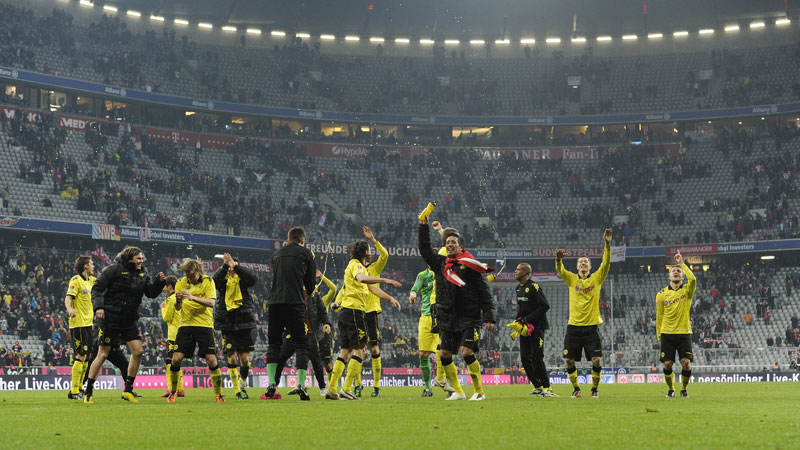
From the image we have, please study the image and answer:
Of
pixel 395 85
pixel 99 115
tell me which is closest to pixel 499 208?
pixel 395 85

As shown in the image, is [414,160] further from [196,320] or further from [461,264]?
[461,264]

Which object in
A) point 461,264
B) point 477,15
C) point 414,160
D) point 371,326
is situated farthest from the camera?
point 477,15

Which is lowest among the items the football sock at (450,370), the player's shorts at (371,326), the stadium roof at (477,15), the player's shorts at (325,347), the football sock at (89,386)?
the football sock at (89,386)

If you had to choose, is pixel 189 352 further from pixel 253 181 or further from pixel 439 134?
pixel 439 134

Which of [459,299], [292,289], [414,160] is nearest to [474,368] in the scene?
[459,299]

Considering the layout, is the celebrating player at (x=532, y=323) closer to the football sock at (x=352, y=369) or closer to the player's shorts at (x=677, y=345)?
the player's shorts at (x=677, y=345)

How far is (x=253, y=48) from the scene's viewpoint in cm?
7175

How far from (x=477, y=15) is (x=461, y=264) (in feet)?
200

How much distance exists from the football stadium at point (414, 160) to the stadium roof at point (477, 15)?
0.21 meters

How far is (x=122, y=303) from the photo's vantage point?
15.9m

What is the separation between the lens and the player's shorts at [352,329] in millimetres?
17219

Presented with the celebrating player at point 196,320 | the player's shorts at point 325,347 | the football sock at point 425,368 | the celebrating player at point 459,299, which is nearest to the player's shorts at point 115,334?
the celebrating player at point 196,320

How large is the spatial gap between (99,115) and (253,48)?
50.6 feet

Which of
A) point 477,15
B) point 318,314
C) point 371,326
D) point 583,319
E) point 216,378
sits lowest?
point 216,378
